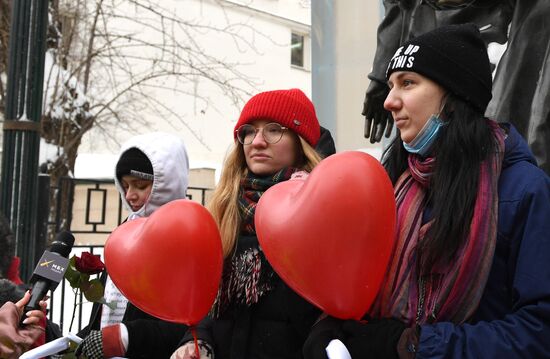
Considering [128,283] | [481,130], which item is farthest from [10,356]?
[481,130]

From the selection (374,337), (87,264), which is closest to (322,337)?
(374,337)

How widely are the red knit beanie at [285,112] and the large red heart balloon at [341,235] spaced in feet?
2.40

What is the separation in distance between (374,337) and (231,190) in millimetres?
939

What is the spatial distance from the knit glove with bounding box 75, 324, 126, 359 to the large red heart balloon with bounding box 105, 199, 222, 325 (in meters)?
0.38

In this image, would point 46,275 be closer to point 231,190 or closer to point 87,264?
point 87,264

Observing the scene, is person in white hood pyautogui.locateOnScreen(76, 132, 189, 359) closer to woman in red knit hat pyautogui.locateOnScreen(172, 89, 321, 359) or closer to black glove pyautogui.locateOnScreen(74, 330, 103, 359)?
black glove pyautogui.locateOnScreen(74, 330, 103, 359)

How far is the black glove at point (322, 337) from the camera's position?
170 cm

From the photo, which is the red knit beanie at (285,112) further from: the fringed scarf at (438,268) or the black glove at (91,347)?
the black glove at (91,347)

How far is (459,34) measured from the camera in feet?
6.48

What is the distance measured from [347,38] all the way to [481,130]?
3.94 m

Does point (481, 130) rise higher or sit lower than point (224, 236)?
higher

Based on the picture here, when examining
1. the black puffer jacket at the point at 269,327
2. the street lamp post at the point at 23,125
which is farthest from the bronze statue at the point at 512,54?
the street lamp post at the point at 23,125

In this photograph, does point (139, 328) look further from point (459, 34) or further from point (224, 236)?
point (459, 34)

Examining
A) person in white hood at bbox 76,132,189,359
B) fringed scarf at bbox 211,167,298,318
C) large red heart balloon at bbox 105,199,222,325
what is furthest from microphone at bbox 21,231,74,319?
fringed scarf at bbox 211,167,298,318
